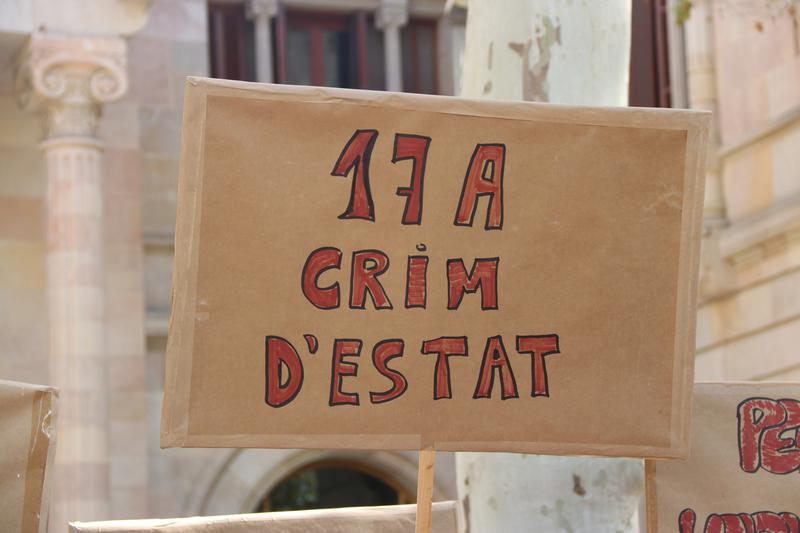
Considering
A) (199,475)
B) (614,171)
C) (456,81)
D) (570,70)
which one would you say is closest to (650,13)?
(456,81)

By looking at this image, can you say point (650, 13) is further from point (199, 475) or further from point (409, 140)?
point (409, 140)

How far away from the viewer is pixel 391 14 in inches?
698

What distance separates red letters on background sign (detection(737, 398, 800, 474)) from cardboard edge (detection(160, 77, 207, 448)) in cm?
157

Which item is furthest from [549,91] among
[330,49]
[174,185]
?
[330,49]

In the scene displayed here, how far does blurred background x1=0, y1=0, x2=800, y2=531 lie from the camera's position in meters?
13.7

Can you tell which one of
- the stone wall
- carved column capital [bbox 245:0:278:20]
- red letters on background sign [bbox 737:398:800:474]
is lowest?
red letters on background sign [bbox 737:398:800:474]

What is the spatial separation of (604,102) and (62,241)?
843cm

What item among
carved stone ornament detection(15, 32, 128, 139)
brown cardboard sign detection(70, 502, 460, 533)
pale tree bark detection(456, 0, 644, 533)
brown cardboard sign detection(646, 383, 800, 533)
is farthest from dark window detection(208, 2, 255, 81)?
brown cardboard sign detection(646, 383, 800, 533)

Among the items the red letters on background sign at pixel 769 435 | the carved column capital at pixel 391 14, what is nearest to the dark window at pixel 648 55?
the carved column capital at pixel 391 14

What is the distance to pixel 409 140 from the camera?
171 inches

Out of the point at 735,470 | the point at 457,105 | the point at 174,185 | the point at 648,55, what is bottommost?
the point at 735,470

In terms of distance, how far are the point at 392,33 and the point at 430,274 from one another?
13597 mm

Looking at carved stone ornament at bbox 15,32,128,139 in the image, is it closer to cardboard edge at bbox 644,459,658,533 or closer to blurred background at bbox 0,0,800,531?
blurred background at bbox 0,0,800,531

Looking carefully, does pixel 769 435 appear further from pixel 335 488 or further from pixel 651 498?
pixel 335 488
